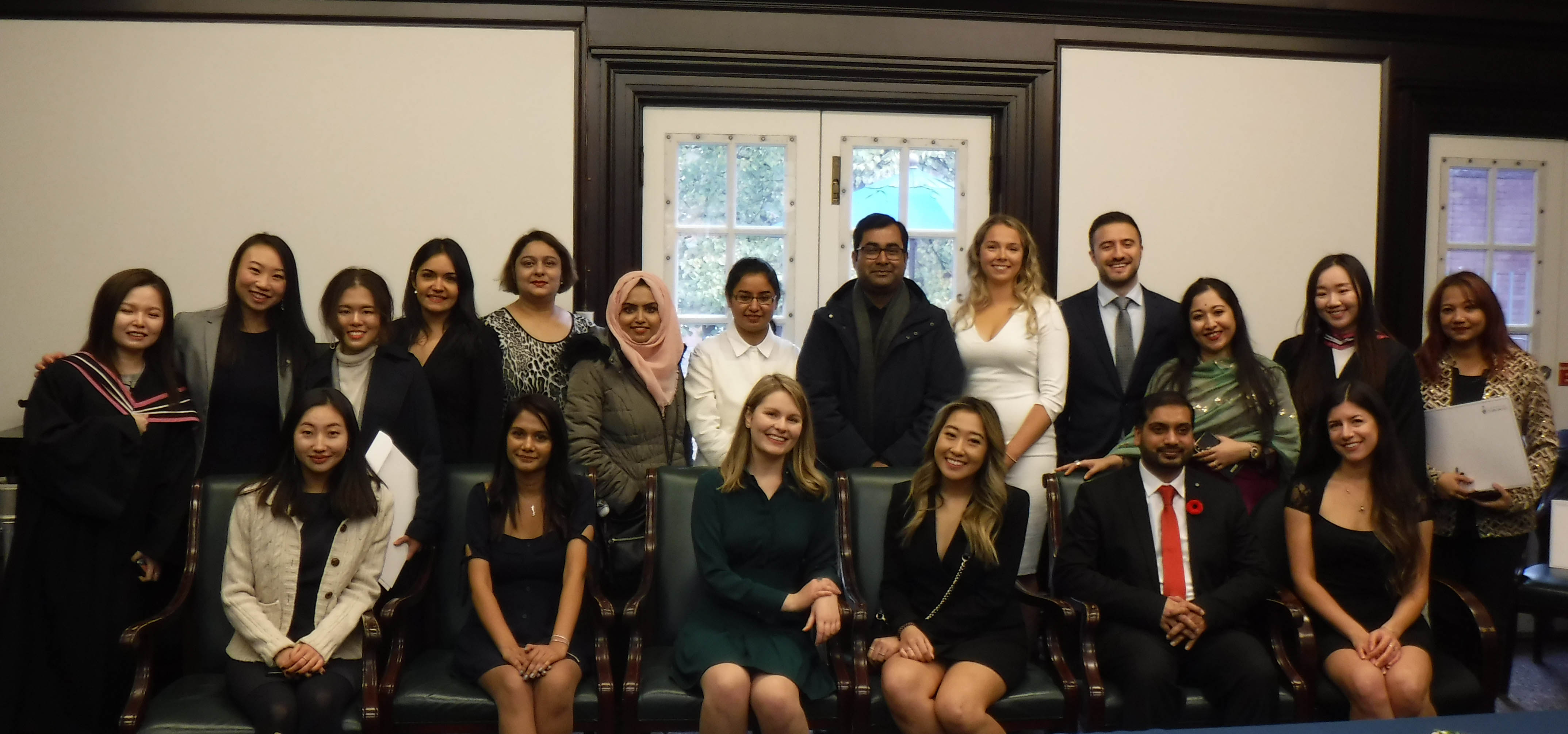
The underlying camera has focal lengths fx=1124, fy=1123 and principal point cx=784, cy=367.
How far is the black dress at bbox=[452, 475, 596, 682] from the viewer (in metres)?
2.93

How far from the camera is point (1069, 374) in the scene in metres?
3.62

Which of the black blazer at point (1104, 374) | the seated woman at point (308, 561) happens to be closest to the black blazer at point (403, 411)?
the seated woman at point (308, 561)

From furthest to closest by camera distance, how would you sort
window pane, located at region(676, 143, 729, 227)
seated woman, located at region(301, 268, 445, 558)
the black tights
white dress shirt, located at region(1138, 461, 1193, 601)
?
1. window pane, located at region(676, 143, 729, 227)
2. seated woman, located at region(301, 268, 445, 558)
3. white dress shirt, located at region(1138, 461, 1193, 601)
4. the black tights

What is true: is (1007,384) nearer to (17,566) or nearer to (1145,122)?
(1145,122)

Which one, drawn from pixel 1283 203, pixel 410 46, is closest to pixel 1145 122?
pixel 1283 203

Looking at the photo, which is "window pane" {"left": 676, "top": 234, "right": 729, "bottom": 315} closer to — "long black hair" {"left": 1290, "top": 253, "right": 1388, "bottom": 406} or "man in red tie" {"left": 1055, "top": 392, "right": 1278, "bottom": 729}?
"man in red tie" {"left": 1055, "top": 392, "right": 1278, "bottom": 729}

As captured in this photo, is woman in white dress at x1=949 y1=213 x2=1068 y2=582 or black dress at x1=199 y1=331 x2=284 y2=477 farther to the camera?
woman in white dress at x1=949 y1=213 x2=1068 y2=582

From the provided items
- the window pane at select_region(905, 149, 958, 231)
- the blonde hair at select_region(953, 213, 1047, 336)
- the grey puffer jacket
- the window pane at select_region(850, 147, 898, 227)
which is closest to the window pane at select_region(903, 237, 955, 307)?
the window pane at select_region(905, 149, 958, 231)

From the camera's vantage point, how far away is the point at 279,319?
3.29m

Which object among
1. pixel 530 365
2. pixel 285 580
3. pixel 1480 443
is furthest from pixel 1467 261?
pixel 285 580

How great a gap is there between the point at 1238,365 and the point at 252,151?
3.59 meters

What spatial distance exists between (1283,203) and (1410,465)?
1.76 m

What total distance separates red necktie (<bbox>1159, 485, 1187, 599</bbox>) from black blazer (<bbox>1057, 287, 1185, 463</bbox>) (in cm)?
43

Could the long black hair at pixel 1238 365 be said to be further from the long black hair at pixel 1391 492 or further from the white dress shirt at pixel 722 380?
the white dress shirt at pixel 722 380
